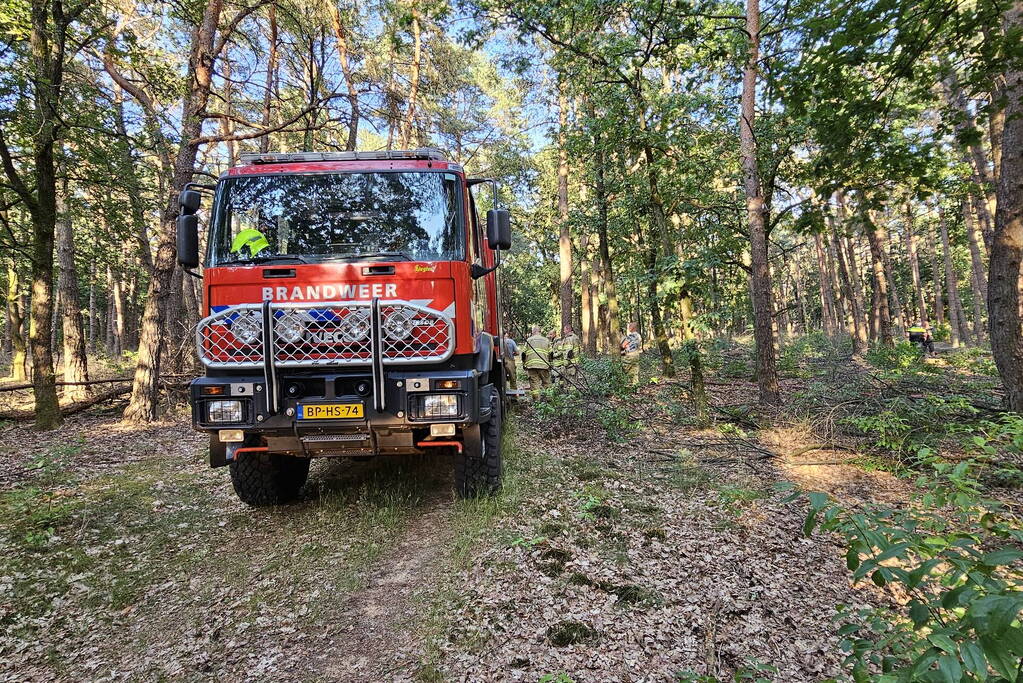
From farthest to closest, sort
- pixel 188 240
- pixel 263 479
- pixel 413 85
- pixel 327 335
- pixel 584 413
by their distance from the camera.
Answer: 1. pixel 413 85
2. pixel 584 413
3. pixel 263 479
4. pixel 188 240
5. pixel 327 335

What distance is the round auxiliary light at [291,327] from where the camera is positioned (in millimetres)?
4309

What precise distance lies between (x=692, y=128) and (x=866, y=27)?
254 inches

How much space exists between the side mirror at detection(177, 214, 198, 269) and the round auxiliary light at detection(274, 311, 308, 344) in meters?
1.35

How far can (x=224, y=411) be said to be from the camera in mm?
4332

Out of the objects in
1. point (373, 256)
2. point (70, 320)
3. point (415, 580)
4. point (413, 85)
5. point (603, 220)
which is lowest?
point (415, 580)

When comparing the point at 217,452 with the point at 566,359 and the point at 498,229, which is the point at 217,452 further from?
the point at 566,359

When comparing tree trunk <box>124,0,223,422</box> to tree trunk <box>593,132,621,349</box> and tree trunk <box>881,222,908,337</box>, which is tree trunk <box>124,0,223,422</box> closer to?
tree trunk <box>593,132,621,349</box>

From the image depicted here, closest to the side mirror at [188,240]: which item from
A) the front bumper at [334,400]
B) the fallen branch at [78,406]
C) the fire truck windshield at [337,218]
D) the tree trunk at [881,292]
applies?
the fire truck windshield at [337,218]

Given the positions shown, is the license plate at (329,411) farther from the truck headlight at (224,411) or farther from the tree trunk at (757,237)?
the tree trunk at (757,237)

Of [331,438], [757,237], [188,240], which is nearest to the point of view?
[331,438]

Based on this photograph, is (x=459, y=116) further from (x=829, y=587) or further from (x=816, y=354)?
(x=829, y=587)

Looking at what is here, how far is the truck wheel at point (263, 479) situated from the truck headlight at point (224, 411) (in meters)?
1.05

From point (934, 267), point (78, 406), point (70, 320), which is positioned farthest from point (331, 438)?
point (934, 267)

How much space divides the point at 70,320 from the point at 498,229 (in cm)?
1079
